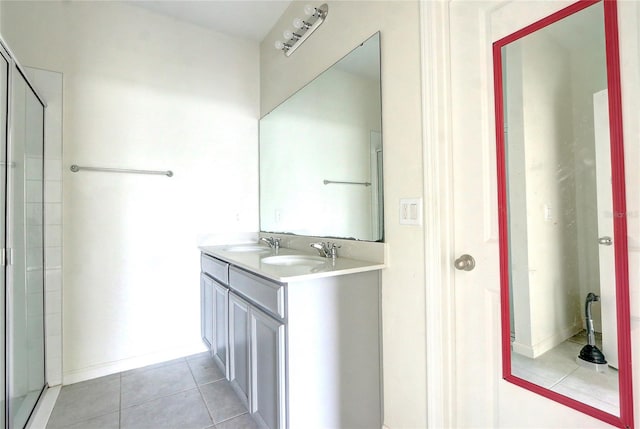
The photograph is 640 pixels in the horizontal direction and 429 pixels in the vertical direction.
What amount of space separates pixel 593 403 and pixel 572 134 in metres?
0.77

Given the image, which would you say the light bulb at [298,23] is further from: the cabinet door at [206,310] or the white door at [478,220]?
the cabinet door at [206,310]

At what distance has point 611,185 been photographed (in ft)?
2.66

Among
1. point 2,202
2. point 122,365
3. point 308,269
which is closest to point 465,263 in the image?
point 308,269

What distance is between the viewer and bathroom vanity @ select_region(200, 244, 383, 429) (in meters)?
1.19

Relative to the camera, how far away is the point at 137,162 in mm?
2131

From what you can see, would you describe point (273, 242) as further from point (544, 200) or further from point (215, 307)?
point (544, 200)

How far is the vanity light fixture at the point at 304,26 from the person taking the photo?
1.74 metres

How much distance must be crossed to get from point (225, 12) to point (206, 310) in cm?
214

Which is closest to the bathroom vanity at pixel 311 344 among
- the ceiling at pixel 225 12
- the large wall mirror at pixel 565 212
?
the large wall mirror at pixel 565 212

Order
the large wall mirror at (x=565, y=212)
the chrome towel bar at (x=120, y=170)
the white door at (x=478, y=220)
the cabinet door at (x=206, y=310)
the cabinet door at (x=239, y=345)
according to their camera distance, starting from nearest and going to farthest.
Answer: the large wall mirror at (x=565, y=212) < the white door at (x=478, y=220) < the cabinet door at (x=239, y=345) < the chrome towel bar at (x=120, y=170) < the cabinet door at (x=206, y=310)

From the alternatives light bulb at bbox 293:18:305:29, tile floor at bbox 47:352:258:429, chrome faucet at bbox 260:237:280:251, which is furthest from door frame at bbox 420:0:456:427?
chrome faucet at bbox 260:237:280:251

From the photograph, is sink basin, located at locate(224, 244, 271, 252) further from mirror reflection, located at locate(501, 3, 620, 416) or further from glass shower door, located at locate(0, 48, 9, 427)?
mirror reflection, located at locate(501, 3, 620, 416)

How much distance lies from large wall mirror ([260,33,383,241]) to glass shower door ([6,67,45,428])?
1400 mm

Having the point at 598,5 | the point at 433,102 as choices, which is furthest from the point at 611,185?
the point at 433,102
